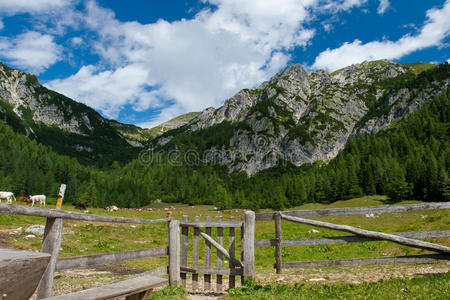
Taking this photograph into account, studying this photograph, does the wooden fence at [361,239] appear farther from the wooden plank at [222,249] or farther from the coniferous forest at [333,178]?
the coniferous forest at [333,178]

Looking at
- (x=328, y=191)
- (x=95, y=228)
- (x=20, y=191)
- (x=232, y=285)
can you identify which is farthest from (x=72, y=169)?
(x=232, y=285)

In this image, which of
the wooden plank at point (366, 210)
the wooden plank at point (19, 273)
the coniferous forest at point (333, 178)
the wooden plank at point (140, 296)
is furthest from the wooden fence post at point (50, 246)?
the coniferous forest at point (333, 178)

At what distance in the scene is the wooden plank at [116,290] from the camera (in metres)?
5.08

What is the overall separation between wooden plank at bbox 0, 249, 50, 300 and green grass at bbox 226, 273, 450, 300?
6.76 metres

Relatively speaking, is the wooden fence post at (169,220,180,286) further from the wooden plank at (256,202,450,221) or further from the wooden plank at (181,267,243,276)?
the wooden plank at (256,202,450,221)

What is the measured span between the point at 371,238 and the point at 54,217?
9851 mm

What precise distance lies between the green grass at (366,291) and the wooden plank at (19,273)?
6.76m

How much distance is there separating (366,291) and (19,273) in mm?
8851

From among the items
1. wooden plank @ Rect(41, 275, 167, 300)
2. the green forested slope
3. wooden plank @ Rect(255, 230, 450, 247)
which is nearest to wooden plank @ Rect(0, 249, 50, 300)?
wooden plank @ Rect(41, 275, 167, 300)

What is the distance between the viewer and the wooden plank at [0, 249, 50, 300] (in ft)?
9.01

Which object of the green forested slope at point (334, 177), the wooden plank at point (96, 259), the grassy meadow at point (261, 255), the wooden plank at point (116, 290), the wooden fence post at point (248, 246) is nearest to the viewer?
the wooden plank at point (116, 290)

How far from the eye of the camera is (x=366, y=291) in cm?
830

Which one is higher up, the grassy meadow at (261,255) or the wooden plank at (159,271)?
the wooden plank at (159,271)

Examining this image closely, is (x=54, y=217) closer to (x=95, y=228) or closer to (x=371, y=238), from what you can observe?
(x=371, y=238)
